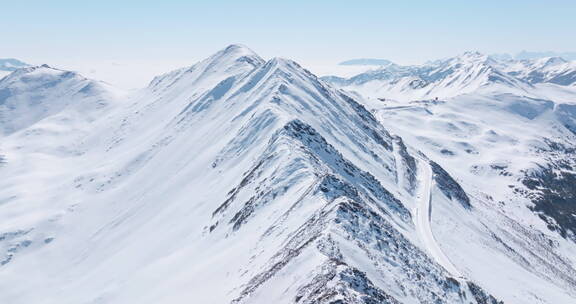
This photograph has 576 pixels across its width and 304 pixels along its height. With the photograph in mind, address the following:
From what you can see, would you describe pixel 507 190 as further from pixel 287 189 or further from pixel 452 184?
pixel 287 189

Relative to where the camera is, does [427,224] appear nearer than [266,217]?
No

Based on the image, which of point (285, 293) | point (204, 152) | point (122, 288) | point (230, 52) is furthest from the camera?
point (230, 52)

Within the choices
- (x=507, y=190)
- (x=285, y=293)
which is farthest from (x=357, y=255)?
(x=507, y=190)

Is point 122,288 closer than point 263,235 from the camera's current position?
No

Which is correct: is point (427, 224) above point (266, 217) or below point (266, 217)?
A: below

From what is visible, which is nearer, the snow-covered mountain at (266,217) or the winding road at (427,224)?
the snow-covered mountain at (266,217)
